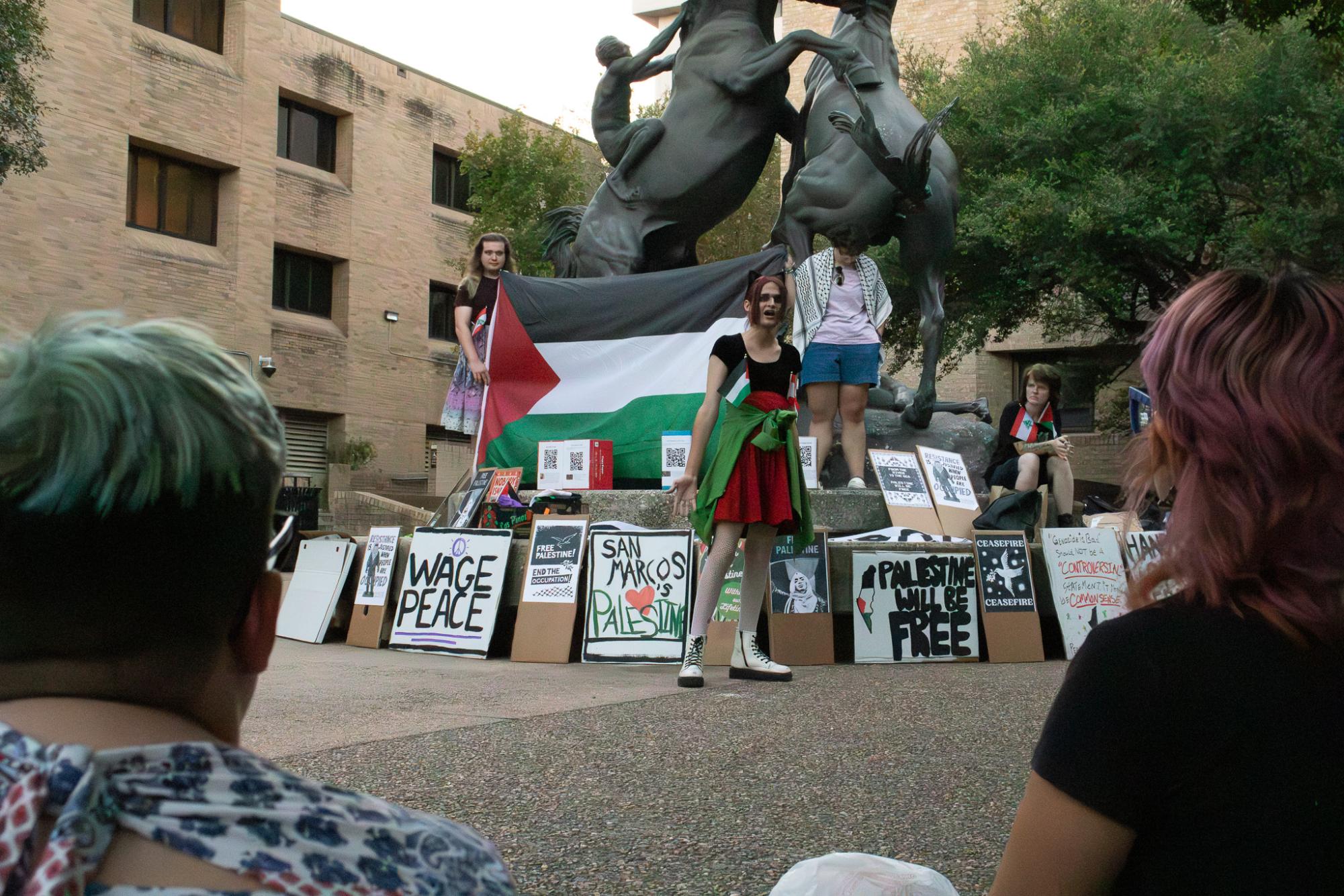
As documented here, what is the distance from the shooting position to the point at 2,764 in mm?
820

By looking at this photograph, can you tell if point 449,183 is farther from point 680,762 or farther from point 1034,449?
point 680,762

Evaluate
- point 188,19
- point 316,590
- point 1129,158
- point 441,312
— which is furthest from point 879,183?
point 441,312

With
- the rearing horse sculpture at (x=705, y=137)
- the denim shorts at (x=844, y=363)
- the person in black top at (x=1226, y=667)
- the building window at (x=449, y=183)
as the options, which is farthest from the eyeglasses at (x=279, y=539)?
the building window at (x=449, y=183)

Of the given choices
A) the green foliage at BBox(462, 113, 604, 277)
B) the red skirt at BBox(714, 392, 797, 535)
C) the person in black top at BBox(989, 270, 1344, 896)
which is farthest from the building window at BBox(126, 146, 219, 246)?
the person in black top at BBox(989, 270, 1344, 896)

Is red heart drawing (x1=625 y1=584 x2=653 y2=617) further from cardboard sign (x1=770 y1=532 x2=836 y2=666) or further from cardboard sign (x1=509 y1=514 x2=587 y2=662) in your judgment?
cardboard sign (x1=770 y1=532 x2=836 y2=666)

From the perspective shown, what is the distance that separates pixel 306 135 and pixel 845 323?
2203 centimetres

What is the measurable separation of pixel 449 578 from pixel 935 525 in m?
2.93

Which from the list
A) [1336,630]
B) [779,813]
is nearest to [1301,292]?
[1336,630]

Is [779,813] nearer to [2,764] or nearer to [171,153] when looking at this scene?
[2,764]

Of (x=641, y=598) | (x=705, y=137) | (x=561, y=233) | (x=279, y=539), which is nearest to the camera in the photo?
(x=279, y=539)

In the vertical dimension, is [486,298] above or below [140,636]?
above

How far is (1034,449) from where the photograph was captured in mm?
8188

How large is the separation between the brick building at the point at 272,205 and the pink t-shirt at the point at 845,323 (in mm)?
13263

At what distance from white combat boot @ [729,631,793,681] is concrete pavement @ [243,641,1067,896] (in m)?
0.08
